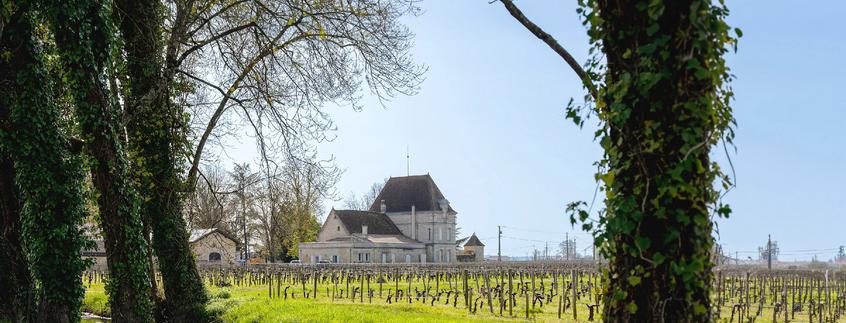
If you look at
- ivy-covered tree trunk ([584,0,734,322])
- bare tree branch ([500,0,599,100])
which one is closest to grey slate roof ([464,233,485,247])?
bare tree branch ([500,0,599,100])

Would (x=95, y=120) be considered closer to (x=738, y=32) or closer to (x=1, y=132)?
(x=1, y=132)

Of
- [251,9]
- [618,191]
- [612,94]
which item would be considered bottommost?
[618,191]

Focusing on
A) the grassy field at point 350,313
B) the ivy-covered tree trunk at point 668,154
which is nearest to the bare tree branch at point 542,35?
the ivy-covered tree trunk at point 668,154

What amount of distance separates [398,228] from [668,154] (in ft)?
236

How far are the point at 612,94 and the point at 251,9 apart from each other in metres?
12.0

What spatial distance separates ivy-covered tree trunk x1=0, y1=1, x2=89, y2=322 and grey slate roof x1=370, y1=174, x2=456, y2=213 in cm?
6393

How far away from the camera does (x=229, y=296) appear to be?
68.1 feet

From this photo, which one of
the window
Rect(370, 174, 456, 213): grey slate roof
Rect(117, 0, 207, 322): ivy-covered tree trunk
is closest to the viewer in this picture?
Rect(117, 0, 207, 322): ivy-covered tree trunk

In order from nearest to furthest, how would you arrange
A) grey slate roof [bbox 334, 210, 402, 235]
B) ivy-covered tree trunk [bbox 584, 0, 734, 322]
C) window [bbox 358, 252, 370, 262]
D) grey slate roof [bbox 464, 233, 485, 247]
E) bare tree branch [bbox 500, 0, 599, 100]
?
ivy-covered tree trunk [bbox 584, 0, 734, 322] < bare tree branch [bbox 500, 0, 599, 100] < window [bbox 358, 252, 370, 262] < grey slate roof [bbox 334, 210, 402, 235] < grey slate roof [bbox 464, 233, 485, 247]

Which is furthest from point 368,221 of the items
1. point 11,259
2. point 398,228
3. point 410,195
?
point 11,259

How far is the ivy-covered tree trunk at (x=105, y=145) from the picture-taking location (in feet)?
37.6

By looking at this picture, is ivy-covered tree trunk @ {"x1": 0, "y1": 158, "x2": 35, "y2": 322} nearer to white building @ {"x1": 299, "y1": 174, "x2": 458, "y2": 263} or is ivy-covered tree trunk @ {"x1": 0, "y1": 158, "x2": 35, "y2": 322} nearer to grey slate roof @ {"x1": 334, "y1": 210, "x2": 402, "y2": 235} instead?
white building @ {"x1": 299, "y1": 174, "x2": 458, "y2": 263}

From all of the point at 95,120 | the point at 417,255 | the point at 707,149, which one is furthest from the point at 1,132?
the point at 417,255

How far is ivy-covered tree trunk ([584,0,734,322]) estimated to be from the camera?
14.4 feet
